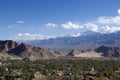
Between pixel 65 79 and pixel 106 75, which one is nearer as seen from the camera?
pixel 65 79

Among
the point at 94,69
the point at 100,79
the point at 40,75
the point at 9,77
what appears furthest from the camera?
the point at 94,69

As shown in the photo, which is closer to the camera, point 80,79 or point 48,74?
point 80,79

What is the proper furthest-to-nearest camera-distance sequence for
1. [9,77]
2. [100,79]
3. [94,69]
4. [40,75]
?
[94,69]
[40,75]
[9,77]
[100,79]

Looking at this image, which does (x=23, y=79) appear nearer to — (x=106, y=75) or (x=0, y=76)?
(x=0, y=76)

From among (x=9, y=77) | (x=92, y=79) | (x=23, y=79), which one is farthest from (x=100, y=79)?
(x=9, y=77)

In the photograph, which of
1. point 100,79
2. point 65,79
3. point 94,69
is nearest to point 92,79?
point 100,79

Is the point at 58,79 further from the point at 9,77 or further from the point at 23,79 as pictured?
the point at 9,77

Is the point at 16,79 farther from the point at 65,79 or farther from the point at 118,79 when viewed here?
the point at 118,79

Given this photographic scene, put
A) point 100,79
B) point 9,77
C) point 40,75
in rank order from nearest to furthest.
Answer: point 100,79 → point 9,77 → point 40,75
